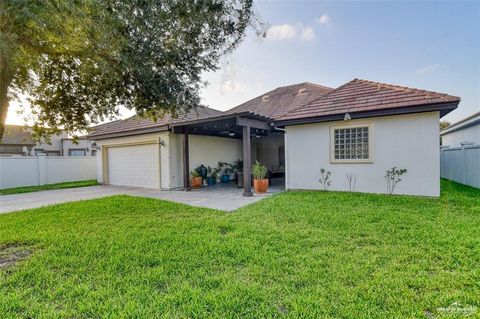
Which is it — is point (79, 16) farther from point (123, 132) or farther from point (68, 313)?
point (123, 132)

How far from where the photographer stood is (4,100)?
4652mm

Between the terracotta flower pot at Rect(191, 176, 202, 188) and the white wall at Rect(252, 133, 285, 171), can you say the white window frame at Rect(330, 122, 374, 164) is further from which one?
the white wall at Rect(252, 133, 285, 171)

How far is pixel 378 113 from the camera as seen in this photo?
8094 millimetres

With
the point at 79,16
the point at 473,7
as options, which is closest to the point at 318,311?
the point at 79,16

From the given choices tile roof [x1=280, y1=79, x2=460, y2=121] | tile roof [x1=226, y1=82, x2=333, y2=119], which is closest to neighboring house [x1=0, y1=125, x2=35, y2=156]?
tile roof [x1=226, y1=82, x2=333, y2=119]

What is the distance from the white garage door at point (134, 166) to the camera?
41.4 ft

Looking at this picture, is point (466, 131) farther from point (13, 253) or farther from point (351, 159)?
point (13, 253)

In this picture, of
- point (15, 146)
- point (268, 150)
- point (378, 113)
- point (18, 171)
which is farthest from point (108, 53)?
point (15, 146)

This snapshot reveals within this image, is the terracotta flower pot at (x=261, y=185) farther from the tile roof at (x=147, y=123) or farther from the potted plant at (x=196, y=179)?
the tile roof at (x=147, y=123)

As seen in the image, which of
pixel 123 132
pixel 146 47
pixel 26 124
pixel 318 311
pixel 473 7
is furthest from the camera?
pixel 123 132

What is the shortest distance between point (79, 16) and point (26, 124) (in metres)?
4.56

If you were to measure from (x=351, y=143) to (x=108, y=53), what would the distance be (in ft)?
25.9

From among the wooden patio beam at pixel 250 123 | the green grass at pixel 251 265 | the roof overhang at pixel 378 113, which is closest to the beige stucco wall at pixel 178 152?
the wooden patio beam at pixel 250 123

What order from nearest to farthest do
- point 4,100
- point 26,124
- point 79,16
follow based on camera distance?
point 79,16 → point 4,100 → point 26,124
